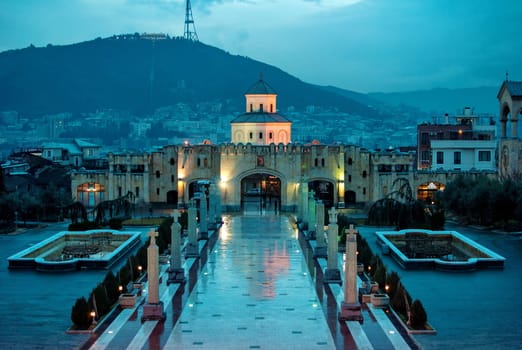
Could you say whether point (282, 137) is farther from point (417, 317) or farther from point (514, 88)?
point (417, 317)

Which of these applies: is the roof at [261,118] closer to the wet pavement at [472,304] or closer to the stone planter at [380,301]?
the wet pavement at [472,304]

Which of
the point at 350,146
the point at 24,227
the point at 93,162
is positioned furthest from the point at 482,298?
the point at 93,162

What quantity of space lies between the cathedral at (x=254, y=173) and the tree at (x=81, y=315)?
115 ft

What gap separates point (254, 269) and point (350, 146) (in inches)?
1143

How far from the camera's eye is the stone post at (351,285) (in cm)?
2306

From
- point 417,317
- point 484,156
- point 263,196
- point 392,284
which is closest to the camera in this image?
point 417,317

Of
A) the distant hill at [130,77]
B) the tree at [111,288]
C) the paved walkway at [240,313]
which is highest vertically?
the distant hill at [130,77]

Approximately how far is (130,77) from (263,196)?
12302cm

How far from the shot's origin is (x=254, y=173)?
194ft

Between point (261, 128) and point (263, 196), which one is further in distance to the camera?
point (263, 196)

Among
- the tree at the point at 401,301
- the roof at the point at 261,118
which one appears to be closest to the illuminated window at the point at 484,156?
the roof at the point at 261,118

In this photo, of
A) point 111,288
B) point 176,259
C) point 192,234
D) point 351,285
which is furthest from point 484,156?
point 111,288

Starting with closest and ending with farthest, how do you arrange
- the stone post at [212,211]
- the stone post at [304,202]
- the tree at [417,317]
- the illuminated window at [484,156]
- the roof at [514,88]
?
the tree at [417,317], the stone post at [304,202], the stone post at [212,211], the roof at [514,88], the illuminated window at [484,156]

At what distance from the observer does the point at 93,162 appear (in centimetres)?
8512
